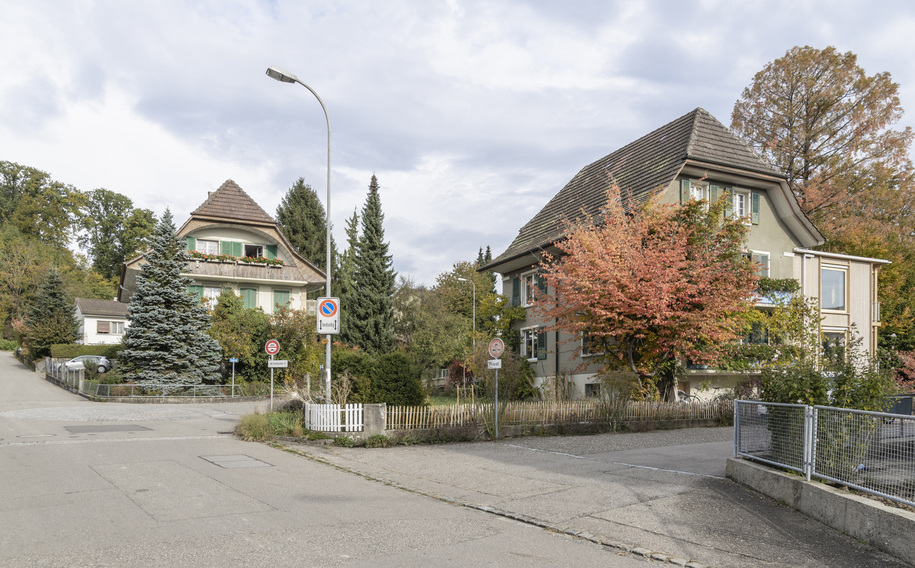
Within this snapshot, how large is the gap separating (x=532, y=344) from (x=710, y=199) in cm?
1061

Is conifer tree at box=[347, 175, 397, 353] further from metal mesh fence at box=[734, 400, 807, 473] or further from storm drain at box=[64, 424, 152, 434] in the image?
metal mesh fence at box=[734, 400, 807, 473]

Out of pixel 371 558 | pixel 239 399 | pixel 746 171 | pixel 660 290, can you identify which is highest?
pixel 746 171

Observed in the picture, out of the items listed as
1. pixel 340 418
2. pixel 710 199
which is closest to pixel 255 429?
pixel 340 418

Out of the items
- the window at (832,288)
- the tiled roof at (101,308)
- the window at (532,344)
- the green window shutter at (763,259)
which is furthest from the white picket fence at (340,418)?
the tiled roof at (101,308)

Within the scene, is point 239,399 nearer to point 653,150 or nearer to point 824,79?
point 653,150

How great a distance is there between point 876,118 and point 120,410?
39752 millimetres

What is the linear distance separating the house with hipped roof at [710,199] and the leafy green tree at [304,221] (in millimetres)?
31133

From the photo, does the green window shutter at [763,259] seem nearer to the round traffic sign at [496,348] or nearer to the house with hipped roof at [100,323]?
the round traffic sign at [496,348]

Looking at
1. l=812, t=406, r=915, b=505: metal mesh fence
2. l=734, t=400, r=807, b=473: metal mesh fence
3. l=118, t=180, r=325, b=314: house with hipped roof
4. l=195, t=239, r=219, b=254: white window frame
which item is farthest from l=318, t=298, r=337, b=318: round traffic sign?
l=195, t=239, r=219, b=254: white window frame

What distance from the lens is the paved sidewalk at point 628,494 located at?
7.12 metres

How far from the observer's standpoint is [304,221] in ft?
205

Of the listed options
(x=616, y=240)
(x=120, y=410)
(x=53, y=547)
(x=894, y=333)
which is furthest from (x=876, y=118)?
(x=53, y=547)

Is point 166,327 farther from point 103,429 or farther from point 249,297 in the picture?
point 103,429

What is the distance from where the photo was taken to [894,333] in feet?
119
